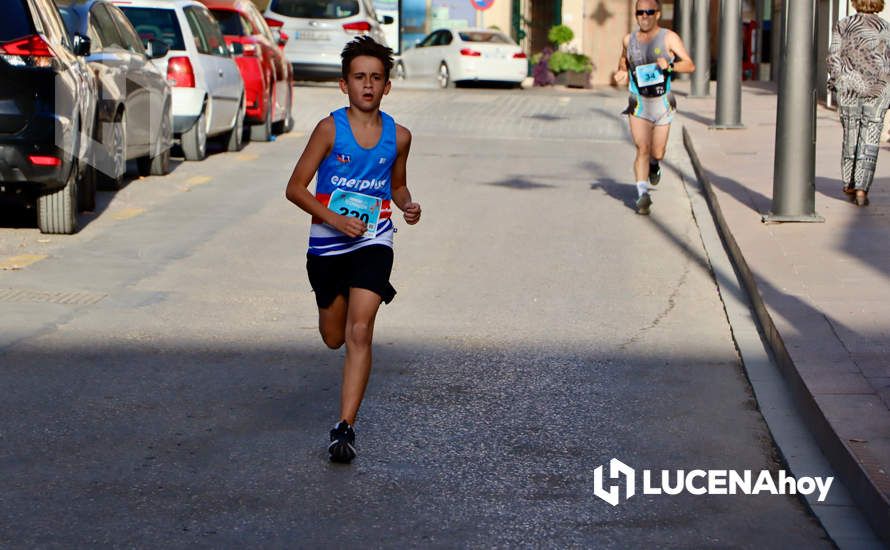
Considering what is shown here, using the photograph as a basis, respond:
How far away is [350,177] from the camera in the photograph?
6.30m

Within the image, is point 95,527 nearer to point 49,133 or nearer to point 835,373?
point 835,373

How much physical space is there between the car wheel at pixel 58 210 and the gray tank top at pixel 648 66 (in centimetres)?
483

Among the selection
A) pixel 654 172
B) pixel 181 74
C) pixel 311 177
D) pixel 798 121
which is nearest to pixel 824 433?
pixel 311 177

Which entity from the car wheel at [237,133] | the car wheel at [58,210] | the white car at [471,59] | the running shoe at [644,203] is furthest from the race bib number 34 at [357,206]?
the white car at [471,59]

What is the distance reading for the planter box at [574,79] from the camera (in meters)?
40.2

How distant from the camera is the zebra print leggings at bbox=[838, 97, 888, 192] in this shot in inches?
522

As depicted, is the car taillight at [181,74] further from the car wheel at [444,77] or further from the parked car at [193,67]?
the car wheel at [444,77]

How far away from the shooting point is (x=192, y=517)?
5418 millimetres

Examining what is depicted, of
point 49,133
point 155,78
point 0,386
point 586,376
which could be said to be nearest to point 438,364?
point 586,376

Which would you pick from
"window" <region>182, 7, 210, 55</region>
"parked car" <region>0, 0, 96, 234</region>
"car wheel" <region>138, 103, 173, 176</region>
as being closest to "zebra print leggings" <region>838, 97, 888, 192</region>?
"parked car" <region>0, 0, 96, 234</region>

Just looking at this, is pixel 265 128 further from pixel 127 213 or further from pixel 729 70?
pixel 127 213

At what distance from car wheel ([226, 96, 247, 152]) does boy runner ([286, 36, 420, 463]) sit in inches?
530

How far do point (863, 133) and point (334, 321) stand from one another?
7.96 meters

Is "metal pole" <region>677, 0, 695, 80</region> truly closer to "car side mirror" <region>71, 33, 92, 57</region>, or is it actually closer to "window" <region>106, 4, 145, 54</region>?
"window" <region>106, 4, 145, 54</region>
